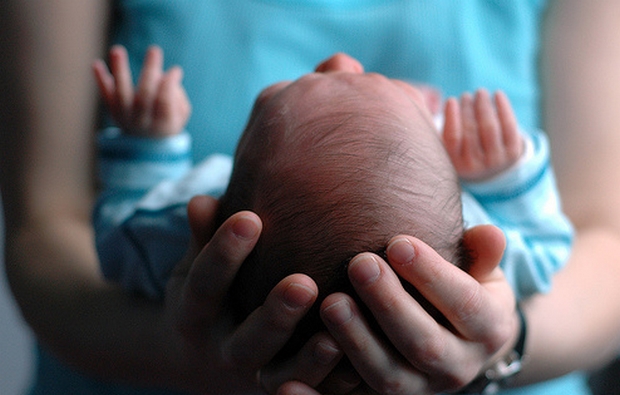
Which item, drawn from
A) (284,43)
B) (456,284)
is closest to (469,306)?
(456,284)

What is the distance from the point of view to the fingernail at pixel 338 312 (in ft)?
1.32

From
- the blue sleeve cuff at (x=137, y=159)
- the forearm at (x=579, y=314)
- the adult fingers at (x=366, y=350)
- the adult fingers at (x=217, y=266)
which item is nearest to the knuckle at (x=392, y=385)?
the adult fingers at (x=366, y=350)

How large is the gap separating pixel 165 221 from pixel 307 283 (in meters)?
0.28

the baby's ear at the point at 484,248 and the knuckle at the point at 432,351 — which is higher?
the baby's ear at the point at 484,248

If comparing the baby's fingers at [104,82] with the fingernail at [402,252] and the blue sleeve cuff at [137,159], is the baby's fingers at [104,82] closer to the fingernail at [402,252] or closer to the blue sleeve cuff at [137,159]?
the blue sleeve cuff at [137,159]

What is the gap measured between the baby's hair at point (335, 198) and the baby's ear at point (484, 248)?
0.01 metres

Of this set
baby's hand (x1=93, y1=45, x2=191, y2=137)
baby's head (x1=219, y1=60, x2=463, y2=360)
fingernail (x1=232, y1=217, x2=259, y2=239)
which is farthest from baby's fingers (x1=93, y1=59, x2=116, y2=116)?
fingernail (x1=232, y1=217, x2=259, y2=239)

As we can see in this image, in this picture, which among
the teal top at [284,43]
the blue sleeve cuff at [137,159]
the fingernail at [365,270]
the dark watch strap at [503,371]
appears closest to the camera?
the fingernail at [365,270]

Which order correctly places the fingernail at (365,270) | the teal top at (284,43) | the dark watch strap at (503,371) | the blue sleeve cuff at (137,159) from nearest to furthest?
the fingernail at (365,270) < the dark watch strap at (503,371) < the blue sleeve cuff at (137,159) < the teal top at (284,43)

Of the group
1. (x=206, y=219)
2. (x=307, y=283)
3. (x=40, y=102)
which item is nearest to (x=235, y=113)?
(x=40, y=102)

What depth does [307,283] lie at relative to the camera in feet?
1.30

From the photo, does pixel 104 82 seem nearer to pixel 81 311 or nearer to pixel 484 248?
pixel 81 311

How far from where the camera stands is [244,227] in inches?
16.5

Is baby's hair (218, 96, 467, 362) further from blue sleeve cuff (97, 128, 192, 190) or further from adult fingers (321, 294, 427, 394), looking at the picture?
blue sleeve cuff (97, 128, 192, 190)
